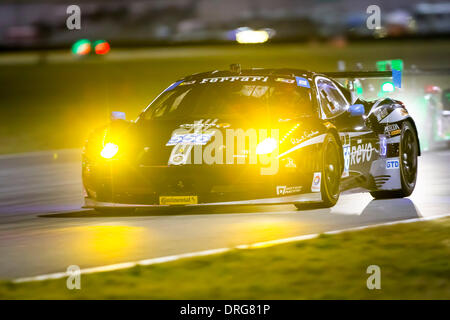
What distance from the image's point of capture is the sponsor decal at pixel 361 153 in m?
11.3

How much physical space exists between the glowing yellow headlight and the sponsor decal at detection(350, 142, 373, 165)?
2540 mm

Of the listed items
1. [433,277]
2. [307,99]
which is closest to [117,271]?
[433,277]

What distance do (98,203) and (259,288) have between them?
4.16 m

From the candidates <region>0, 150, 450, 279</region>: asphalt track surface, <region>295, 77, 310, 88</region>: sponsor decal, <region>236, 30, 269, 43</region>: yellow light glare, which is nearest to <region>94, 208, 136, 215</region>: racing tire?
<region>0, 150, 450, 279</region>: asphalt track surface

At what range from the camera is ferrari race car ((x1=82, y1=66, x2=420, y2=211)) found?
10.2 metres

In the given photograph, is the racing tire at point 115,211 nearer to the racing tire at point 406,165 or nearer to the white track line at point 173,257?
the white track line at point 173,257

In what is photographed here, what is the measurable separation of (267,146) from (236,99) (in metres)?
1.41

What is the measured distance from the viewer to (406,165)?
40.1 ft

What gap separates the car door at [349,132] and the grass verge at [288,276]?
2.59 meters

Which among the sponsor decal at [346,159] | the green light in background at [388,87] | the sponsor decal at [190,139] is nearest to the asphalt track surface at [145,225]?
the sponsor decal at [346,159]

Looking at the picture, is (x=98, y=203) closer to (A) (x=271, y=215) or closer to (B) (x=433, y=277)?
(A) (x=271, y=215)

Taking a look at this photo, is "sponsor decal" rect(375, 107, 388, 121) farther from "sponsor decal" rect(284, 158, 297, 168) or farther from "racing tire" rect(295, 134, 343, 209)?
"sponsor decal" rect(284, 158, 297, 168)

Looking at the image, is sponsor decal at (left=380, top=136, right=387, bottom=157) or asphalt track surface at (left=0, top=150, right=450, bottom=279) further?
sponsor decal at (left=380, top=136, right=387, bottom=157)

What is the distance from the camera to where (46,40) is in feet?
147
